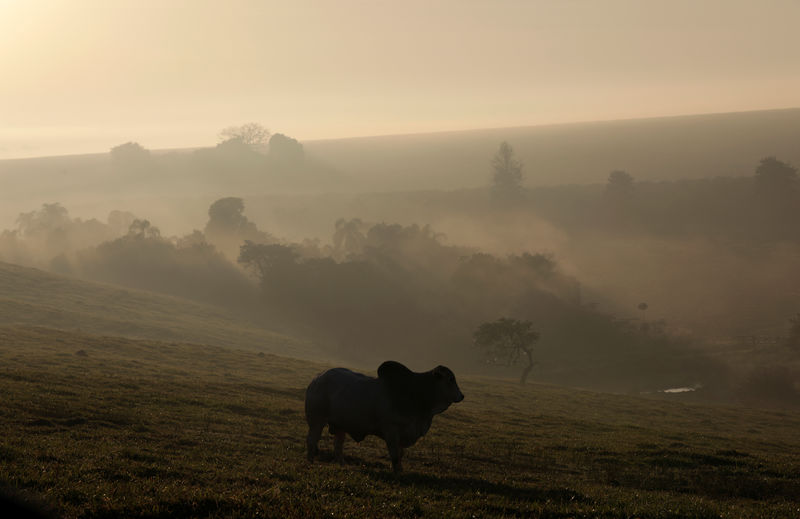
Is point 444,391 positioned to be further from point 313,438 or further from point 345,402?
point 313,438

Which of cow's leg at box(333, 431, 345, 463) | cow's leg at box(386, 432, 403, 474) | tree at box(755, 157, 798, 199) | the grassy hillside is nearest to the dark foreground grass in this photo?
cow's leg at box(386, 432, 403, 474)

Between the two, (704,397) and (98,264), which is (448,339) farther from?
(98,264)

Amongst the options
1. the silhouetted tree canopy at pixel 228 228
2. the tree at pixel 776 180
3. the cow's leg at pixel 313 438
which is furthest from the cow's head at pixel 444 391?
Result: the tree at pixel 776 180

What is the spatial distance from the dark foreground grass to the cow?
1104 mm

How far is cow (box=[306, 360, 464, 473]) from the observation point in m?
18.1

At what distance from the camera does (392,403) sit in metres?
18.2

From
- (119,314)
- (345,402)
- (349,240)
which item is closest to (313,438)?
(345,402)

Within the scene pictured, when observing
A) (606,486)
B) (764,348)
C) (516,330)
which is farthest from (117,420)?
(764,348)

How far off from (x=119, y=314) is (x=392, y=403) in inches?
3361

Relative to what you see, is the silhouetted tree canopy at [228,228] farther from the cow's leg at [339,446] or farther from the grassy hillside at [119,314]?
the cow's leg at [339,446]

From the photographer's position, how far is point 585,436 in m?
34.8

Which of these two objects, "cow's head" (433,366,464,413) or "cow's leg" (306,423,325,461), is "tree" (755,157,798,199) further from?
"cow's leg" (306,423,325,461)

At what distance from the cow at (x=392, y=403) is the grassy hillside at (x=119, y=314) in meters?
69.9

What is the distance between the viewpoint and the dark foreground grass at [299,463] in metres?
13.4
